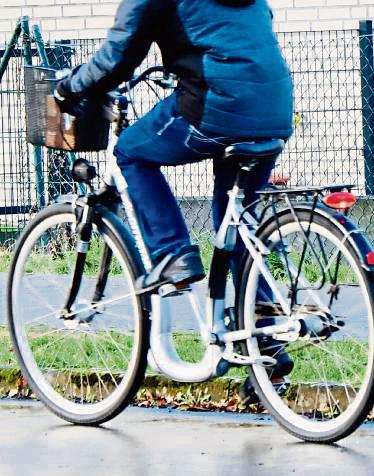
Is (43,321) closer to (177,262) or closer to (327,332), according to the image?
(177,262)

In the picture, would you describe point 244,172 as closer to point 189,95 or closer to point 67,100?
point 189,95

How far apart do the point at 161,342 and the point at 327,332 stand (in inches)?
28.0

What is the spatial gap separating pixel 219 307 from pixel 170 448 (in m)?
0.53

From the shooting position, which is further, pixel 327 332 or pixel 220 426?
pixel 220 426

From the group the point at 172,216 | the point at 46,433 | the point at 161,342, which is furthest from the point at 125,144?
the point at 46,433

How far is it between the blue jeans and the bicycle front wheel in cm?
17

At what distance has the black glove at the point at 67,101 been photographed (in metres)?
6.05

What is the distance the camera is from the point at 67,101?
6.09m

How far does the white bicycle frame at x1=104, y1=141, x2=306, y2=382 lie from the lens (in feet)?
18.7

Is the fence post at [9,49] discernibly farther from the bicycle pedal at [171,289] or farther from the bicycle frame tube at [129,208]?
the bicycle pedal at [171,289]

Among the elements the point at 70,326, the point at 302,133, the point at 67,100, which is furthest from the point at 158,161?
the point at 302,133

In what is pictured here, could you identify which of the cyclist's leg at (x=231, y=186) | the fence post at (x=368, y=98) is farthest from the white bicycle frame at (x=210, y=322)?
→ the fence post at (x=368, y=98)

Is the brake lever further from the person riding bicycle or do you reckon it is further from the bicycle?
the person riding bicycle

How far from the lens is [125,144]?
588 cm
